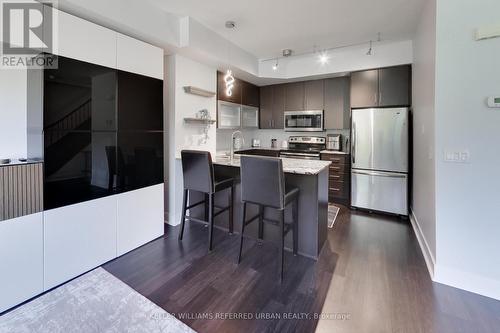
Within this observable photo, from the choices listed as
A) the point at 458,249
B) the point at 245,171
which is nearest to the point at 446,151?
the point at 458,249

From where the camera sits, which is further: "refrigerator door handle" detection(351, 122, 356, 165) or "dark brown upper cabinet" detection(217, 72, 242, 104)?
"dark brown upper cabinet" detection(217, 72, 242, 104)

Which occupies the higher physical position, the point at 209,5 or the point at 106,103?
the point at 209,5

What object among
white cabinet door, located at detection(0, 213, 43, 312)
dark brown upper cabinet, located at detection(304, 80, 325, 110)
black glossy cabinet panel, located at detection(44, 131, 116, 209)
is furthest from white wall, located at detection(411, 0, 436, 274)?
white cabinet door, located at detection(0, 213, 43, 312)

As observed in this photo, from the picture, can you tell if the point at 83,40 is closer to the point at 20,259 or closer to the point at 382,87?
the point at 20,259

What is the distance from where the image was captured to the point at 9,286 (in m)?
1.82

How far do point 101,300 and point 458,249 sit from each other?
10.1ft

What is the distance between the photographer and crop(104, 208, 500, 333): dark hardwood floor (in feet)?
5.65

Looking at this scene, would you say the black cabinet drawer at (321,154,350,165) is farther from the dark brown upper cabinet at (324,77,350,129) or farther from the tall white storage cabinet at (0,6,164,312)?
the tall white storage cabinet at (0,6,164,312)

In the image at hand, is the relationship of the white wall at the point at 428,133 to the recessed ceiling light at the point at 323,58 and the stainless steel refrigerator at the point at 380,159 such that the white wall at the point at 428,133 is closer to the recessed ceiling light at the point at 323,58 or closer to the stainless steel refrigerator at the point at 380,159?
the stainless steel refrigerator at the point at 380,159

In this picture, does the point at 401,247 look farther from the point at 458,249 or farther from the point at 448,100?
the point at 448,100

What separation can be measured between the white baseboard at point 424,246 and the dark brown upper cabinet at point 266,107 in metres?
3.31

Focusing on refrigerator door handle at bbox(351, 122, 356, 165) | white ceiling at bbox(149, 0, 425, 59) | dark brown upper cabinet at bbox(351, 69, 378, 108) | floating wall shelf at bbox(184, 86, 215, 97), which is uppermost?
white ceiling at bbox(149, 0, 425, 59)

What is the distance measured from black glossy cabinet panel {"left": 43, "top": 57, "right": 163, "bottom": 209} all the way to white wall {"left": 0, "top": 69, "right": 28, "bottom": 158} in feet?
1.04

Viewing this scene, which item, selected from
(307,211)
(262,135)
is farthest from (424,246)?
(262,135)
